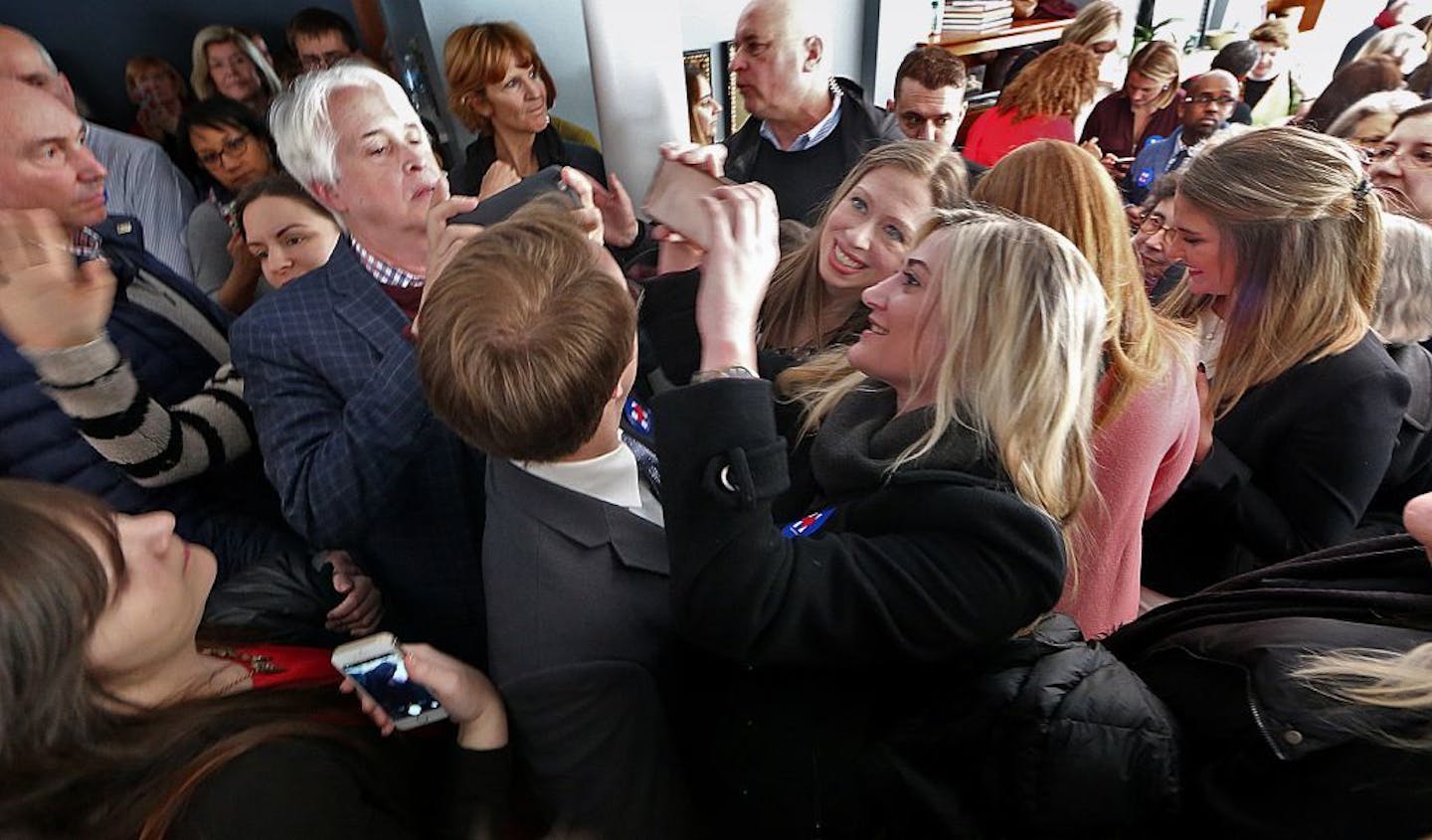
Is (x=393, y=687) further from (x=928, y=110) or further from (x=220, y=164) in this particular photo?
(x=928, y=110)

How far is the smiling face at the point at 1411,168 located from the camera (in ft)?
6.70

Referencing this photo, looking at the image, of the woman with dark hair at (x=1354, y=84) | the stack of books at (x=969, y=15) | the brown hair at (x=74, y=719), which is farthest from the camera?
the stack of books at (x=969, y=15)

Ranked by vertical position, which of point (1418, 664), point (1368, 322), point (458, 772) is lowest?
point (458, 772)

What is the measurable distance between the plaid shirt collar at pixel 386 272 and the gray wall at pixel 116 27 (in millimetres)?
2532

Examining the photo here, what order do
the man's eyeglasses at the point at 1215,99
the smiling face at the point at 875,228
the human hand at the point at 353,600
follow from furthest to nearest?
the man's eyeglasses at the point at 1215,99, the smiling face at the point at 875,228, the human hand at the point at 353,600

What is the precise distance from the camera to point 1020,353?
0.99 meters

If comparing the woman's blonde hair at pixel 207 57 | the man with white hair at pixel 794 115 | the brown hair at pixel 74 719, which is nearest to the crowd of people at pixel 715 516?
the brown hair at pixel 74 719

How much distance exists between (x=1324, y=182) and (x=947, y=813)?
1.41 m

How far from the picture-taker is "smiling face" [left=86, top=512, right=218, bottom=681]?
770 millimetres

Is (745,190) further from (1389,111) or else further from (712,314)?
(1389,111)

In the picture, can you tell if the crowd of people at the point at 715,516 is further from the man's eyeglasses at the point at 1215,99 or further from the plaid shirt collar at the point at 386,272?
the man's eyeglasses at the point at 1215,99

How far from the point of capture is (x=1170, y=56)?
333 centimetres

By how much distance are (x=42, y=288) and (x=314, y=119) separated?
0.62 metres

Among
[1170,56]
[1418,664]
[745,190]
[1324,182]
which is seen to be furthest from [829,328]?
[1170,56]
